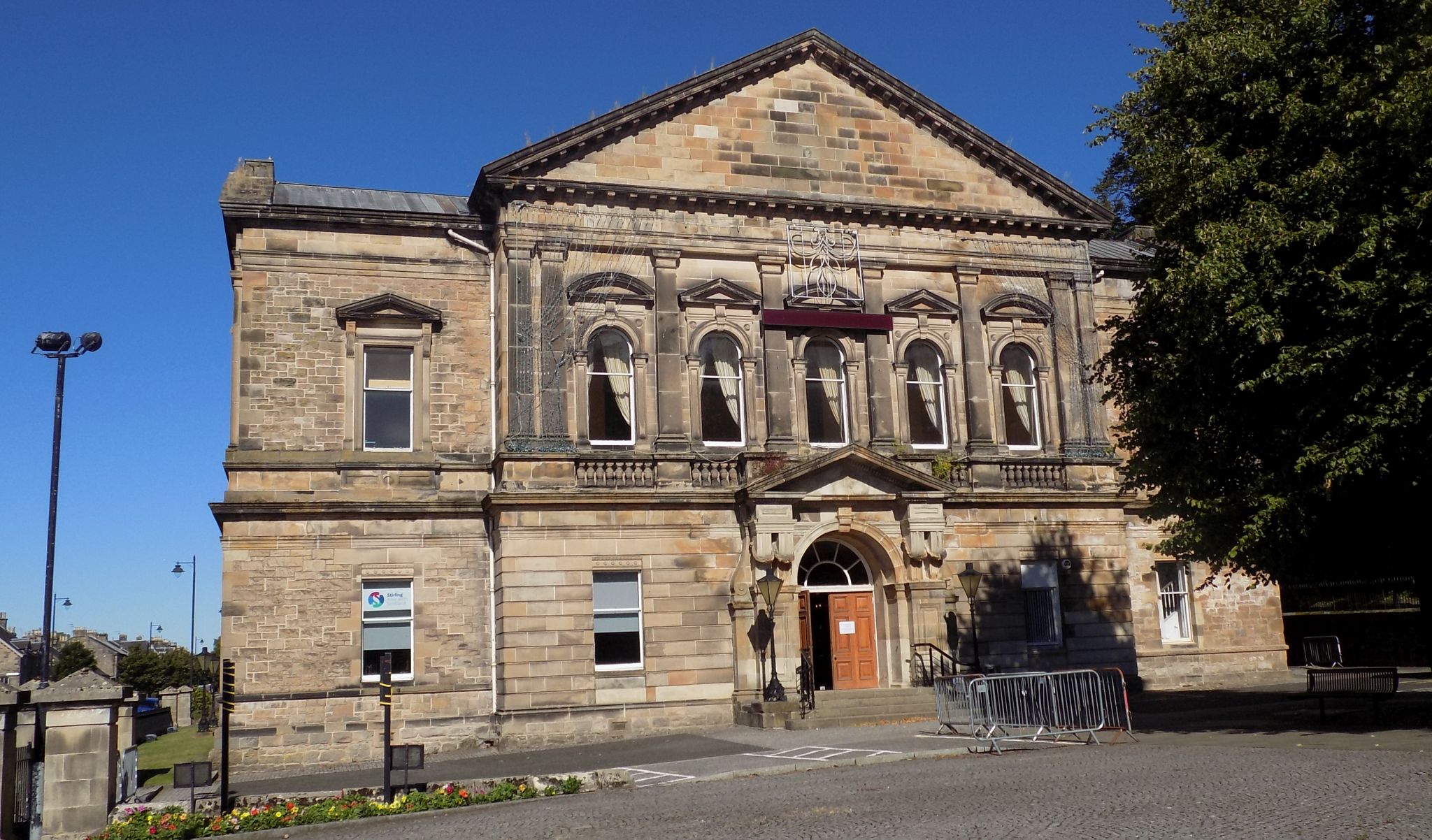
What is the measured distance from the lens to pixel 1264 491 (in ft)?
56.9

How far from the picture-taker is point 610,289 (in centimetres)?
2508

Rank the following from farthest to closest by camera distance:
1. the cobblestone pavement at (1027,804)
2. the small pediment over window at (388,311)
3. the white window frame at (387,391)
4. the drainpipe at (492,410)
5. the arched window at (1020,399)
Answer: the arched window at (1020,399)
the small pediment over window at (388,311)
the white window frame at (387,391)
the drainpipe at (492,410)
the cobblestone pavement at (1027,804)

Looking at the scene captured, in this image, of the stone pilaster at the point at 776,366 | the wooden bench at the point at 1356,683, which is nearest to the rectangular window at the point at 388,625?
the stone pilaster at the point at 776,366

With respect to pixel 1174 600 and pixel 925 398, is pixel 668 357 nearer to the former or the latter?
pixel 925 398

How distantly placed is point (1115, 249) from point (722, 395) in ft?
40.7

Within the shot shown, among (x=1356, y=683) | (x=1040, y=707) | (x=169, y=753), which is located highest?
(x=1356, y=683)

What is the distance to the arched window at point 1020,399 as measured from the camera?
27.5 m

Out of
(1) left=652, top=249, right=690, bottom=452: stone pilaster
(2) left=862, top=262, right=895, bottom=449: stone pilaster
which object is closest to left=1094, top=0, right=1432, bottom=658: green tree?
(2) left=862, top=262, right=895, bottom=449: stone pilaster

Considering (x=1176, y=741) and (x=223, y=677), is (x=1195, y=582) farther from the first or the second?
(x=223, y=677)

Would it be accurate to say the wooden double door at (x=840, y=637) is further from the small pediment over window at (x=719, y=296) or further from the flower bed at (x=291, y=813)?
the flower bed at (x=291, y=813)

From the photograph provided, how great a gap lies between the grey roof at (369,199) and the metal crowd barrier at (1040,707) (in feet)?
47.1

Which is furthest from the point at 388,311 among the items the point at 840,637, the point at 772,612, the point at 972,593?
the point at 972,593

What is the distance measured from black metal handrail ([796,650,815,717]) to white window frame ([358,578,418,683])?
7310 millimetres

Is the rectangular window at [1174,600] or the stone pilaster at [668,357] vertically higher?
the stone pilaster at [668,357]
